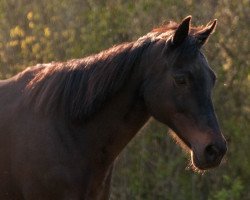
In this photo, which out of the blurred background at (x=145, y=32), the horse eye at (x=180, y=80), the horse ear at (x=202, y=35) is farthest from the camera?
the blurred background at (x=145, y=32)

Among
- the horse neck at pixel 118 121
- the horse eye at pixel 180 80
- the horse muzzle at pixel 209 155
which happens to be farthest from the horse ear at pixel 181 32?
the horse muzzle at pixel 209 155

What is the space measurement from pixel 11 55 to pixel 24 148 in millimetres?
4594

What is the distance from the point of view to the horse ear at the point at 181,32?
4.60 metres

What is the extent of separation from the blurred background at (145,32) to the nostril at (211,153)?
380cm

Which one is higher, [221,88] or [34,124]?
[34,124]

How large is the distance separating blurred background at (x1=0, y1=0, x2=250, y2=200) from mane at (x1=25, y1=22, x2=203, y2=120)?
3518 millimetres

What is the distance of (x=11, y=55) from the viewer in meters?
9.50

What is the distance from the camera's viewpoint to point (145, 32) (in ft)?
28.2

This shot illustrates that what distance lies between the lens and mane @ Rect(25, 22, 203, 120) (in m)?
4.86

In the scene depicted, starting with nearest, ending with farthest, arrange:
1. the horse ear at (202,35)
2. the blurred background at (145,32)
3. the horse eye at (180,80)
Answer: the horse eye at (180,80) → the horse ear at (202,35) → the blurred background at (145,32)

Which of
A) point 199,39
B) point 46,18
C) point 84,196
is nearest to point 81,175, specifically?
point 84,196

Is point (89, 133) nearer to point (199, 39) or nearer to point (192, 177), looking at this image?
point (199, 39)

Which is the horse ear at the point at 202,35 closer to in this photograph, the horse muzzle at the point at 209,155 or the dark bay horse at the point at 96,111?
the dark bay horse at the point at 96,111

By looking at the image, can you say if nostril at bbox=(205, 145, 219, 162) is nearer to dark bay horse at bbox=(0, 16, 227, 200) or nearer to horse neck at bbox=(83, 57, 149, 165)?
dark bay horse at bbox=(0, 16, 227, 200)
